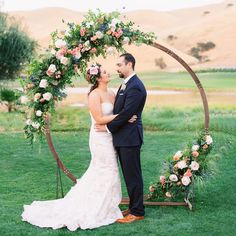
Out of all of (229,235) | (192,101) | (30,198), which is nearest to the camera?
(229,235)

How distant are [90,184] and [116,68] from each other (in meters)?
1.51

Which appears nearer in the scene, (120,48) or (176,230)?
(176,230)

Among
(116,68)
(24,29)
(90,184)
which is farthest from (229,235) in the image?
(24,29)

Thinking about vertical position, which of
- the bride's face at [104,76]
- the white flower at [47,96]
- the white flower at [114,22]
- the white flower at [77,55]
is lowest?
the white flower at [47,96]

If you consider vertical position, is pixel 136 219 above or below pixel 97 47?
below

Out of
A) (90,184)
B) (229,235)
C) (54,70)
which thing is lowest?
(229,235)

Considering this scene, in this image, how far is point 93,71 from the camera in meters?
6.87

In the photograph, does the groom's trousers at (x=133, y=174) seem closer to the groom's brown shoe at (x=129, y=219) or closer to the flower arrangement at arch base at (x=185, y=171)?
the groom's brown shoe at (x=129, y=219)

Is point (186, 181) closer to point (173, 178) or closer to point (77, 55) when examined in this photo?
Answer: point (173, 178)

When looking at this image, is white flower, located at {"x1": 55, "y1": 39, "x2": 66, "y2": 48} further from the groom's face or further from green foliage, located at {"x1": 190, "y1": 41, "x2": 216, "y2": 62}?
green foliage, located at {"x1": 190, "y1": 41, "x2": 216, "y2": 62}

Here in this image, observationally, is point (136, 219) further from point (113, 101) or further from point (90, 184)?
point (113, 101)

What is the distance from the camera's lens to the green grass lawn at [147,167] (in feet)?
22.0

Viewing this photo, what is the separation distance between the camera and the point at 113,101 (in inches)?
278

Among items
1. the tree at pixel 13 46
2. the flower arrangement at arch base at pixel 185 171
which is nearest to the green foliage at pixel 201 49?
the tree at pixel 13 46
